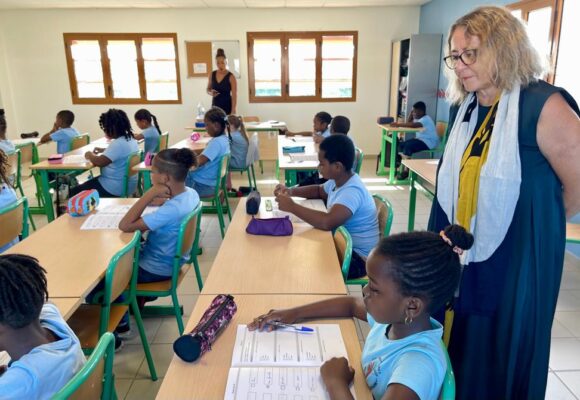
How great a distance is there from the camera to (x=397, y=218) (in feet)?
14.9

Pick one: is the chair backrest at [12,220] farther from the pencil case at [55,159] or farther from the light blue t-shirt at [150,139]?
the light blue t-shirt at [150,139]

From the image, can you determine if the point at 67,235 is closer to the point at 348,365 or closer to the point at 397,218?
the point at 348,365

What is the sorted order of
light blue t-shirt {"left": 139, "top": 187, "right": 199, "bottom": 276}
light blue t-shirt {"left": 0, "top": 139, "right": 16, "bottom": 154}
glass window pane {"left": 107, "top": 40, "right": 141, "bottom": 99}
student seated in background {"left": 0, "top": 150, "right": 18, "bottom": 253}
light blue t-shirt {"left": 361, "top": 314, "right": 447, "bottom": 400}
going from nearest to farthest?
light blue t-shirt {"left": 361, "top": 314, "right": 447, "bottom": 400} → light blue t-shirt {"left": 139, "top": 187, "right": 199, "bottom": 276} → student seated in background {"left": 0, "top": 150, "right": 18, "bottom": 253} → light blue t-shirt {"left": 0, "top": 139, "right": 16, "bottom": 154} → glass window pane {"left": 107, "top": 40, "right": 141, "bottom": 99}

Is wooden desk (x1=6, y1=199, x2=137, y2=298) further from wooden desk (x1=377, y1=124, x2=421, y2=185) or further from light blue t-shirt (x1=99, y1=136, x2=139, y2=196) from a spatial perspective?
wooden desk (x1=377, y1=124, x2=421, y2=185)

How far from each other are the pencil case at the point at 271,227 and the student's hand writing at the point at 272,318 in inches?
28.9

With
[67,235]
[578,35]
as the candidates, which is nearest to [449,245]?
[67,235]

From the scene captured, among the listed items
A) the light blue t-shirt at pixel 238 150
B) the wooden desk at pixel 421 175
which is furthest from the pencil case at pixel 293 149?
the wooden desk at pixel 421 175

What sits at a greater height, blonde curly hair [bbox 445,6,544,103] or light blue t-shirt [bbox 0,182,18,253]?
blonde curly hair [bbox 445,6,544,103]

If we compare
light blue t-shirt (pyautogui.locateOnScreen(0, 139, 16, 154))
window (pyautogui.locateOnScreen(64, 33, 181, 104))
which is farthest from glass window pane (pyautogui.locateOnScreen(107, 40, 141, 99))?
light blue t-shirt (pyautogui.locateOnScreen(0, 139, 16, 154))

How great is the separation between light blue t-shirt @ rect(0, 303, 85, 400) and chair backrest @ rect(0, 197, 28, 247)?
1.39 m

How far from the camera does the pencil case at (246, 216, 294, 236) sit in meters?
2.00

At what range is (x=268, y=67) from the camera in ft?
24.5

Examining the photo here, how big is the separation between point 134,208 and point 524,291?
1722 millimetres

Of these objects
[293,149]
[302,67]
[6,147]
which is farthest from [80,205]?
Result: [302,67]
